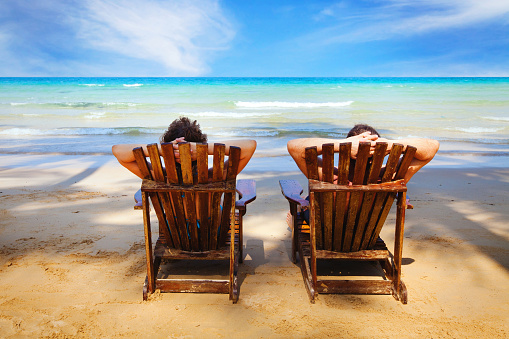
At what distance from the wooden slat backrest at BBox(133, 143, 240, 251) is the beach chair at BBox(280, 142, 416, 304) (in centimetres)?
58

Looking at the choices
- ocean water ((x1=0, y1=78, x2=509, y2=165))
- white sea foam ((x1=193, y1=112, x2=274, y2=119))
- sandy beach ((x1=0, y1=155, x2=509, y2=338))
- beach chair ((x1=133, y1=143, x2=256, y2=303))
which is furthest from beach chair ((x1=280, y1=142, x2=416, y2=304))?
white sea foam ((x1=193, y1=112, x2=274, y2=119))

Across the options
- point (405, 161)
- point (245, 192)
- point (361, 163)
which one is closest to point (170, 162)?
point (245, 192)

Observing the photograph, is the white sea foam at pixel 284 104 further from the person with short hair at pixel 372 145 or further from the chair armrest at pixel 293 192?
the person with short hair at pixel 372 145

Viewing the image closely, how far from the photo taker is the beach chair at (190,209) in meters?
2.50

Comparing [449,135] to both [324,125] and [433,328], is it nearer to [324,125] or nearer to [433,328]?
[324,125]

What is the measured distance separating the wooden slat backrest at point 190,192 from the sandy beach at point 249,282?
0.44 meters

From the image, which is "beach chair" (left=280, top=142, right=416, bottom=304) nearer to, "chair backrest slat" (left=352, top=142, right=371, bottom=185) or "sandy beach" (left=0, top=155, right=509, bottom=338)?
"chair backrest slat" (left=352, top=142, right=371, bottom=185)

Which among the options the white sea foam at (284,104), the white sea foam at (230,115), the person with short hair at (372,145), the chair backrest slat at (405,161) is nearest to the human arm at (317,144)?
the person with short hair at (372,145)

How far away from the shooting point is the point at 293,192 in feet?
10.4

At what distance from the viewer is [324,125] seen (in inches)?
572

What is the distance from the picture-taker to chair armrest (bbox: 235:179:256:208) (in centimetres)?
293

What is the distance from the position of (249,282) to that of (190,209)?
0.85 meters

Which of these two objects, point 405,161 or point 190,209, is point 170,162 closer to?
point 190,209

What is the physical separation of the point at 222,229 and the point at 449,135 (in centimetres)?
1134
